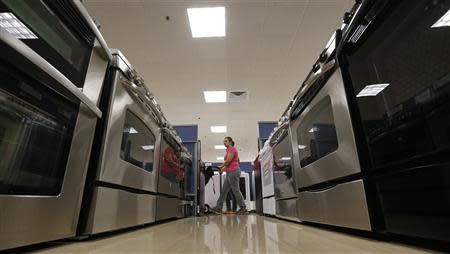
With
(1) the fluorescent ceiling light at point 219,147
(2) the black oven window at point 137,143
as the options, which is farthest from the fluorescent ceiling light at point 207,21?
(1) the fluorescent ceiling light at point 219,147

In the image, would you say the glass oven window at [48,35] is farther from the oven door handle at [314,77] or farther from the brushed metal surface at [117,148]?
the oven door handle at [314,77]

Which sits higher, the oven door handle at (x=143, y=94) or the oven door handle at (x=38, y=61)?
the oven door handle at (x=143, y=94)

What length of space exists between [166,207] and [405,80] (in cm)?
199

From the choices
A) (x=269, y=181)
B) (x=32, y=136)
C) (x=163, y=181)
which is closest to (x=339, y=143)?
(x=32, y=136)

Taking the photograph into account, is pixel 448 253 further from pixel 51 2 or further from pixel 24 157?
pixel 51 2

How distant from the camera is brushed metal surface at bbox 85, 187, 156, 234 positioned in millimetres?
954

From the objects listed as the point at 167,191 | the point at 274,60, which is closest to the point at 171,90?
the point at 274,60

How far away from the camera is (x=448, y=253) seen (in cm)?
59

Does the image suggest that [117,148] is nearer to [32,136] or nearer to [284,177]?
[32,136]

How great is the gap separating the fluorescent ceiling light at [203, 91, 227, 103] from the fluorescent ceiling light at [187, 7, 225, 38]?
1917 mm

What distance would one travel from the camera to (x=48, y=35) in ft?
2.44

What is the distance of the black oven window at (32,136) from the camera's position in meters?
0.59

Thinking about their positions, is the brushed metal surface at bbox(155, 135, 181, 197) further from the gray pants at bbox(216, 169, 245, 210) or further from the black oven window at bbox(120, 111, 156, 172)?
the gray pants at bbox(216, 169, 245, 210)

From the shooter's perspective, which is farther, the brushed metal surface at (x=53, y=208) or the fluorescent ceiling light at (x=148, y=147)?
the fluorescent ceiling light at (x=148, y=147)
